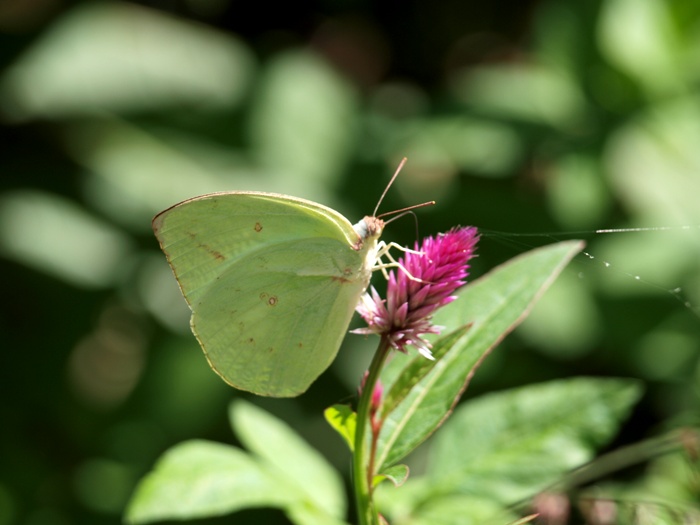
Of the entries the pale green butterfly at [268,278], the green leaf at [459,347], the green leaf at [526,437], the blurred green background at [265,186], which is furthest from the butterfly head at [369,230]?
the blurred green background at [265,186]

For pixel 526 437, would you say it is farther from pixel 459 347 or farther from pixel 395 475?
pixel 395 475

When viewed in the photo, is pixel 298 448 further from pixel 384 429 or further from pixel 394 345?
pixel 394 345

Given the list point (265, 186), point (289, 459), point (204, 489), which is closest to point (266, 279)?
point (289, 459)

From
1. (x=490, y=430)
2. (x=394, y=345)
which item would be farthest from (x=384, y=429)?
(x=490, y=430)

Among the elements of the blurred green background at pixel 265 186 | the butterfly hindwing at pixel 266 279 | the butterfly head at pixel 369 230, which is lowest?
the blurred green background at pixel 265 186

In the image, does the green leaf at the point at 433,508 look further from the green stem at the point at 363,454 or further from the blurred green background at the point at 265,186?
the blurred green background at the point at 265,186
